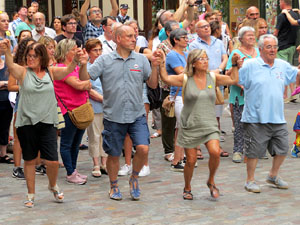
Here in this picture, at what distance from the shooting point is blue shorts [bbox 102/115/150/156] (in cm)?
720

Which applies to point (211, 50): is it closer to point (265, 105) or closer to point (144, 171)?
point (144, 171)

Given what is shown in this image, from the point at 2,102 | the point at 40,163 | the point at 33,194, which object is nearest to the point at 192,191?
the point at 33,194

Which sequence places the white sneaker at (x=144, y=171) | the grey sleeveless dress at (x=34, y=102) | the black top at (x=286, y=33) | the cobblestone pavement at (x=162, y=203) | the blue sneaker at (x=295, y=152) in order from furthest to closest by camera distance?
the black top at (x=286, y=33)
the blue sneaker at (x=295, y=152)
the white sneaker at (x=144, y=171)
the grey sleeveless dress at (x=34, y=102)
the cobblestone pavement at (x=162, y=203)

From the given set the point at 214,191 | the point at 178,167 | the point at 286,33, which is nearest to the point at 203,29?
the point at 178,167

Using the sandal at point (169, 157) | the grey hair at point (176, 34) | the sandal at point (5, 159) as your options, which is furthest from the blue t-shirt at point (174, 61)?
the sandal at point (5, 159)

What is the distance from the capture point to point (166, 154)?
9.38 metres

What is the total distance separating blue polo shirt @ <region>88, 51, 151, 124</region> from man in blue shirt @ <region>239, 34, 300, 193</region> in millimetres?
1274

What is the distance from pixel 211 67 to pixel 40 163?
111 inches

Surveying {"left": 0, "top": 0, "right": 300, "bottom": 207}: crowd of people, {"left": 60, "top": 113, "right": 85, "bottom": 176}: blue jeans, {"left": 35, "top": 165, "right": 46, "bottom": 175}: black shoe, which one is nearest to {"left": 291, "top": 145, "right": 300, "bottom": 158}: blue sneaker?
{"left": 0, "top": 0, "right": 300, "bottom": 207}: crowd of people

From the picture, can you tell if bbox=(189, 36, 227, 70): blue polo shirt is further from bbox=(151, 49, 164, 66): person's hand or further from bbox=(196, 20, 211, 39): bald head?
bbox=(151, 49, 164, 66): person's hand

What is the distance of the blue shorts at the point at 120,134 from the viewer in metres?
7.20

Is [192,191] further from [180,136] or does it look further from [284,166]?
[284,166]

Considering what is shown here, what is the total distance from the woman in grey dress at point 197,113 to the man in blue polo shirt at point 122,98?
341 mm

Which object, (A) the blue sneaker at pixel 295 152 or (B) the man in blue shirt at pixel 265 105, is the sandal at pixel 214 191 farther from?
(A) the blue sneaker at pixel 295 152
